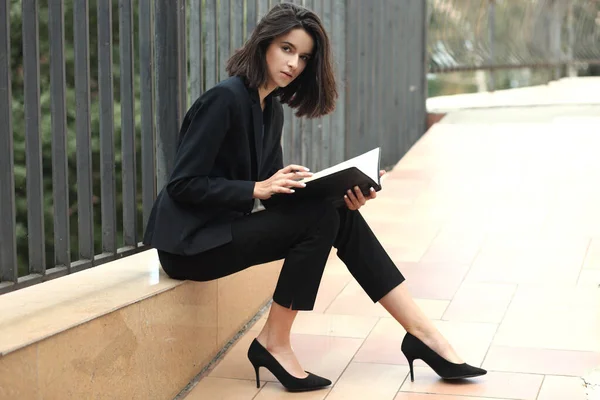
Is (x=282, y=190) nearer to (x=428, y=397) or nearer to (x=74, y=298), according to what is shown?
(x=74, y=298)

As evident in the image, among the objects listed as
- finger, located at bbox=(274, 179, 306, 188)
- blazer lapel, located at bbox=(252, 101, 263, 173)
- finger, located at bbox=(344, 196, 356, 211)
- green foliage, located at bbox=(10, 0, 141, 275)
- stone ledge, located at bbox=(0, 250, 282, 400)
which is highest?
blazer lapel, located at bbox=(252, 101, 263, 173)

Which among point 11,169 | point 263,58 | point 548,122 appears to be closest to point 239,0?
point 263,58

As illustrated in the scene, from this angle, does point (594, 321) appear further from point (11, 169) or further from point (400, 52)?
point (400, 52)

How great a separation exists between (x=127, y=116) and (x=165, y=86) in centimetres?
29

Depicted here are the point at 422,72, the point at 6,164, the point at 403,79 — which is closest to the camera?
the point at 6,164

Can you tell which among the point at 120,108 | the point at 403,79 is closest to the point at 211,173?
the point at 120,108

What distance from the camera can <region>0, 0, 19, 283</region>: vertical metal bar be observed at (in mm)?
2889

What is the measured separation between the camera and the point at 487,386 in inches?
136

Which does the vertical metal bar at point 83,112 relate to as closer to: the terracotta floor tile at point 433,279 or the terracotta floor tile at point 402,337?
the terracotta floor tile at point 402,337

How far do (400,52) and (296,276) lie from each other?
401 cm

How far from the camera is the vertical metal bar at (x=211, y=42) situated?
426cm

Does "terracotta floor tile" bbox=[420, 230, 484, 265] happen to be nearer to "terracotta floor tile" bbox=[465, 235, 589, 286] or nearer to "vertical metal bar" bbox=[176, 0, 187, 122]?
"terracotta floor tile" bbox=[465, 235, 589, 286]

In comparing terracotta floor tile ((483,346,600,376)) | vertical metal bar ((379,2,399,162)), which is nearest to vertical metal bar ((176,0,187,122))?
terracotta floor tile ((483,346,600,376))

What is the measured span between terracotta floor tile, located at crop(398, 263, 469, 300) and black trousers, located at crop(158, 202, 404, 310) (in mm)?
981
